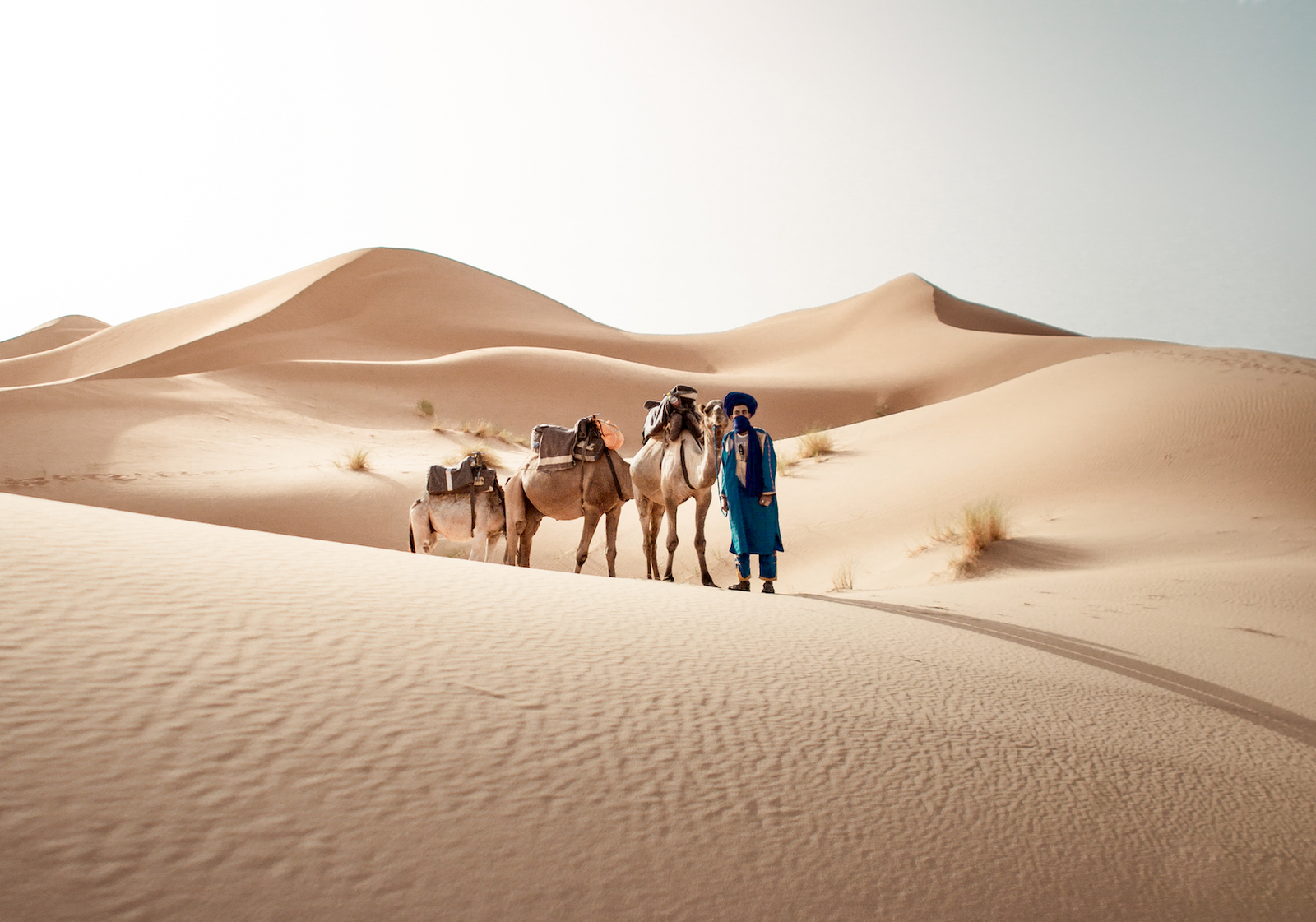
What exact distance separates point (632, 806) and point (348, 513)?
15275 millimetres

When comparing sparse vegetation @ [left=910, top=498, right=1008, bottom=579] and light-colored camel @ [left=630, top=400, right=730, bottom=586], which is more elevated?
light-colored camel @ [left=630, top=400, right=730, bottom=586]

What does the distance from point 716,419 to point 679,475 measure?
4.37 feet

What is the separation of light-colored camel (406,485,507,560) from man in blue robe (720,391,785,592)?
4.63 meters

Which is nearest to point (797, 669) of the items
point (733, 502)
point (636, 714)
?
point (636, 714)

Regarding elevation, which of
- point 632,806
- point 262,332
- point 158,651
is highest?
point 262,332

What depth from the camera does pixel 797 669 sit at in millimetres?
2658

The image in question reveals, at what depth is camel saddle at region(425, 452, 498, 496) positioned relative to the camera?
11078 millimetres

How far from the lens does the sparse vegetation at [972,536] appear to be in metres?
9.64

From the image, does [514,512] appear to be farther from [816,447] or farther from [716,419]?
[816,447]

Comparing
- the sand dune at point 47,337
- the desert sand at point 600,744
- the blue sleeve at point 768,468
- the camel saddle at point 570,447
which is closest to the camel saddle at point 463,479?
the camel saddle at point 570,447

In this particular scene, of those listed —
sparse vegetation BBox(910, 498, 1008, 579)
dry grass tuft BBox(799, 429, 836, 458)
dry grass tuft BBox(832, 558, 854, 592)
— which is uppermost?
dry grass tuft BBox(799, 429, 836, 458)

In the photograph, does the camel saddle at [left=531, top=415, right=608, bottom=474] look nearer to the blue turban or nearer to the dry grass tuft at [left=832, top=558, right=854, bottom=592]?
the blue turban

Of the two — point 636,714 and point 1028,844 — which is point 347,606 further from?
point 1028,844

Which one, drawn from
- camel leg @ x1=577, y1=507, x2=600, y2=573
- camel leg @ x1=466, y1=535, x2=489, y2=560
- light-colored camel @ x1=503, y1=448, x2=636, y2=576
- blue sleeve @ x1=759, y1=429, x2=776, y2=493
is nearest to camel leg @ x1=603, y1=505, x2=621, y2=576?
light-colored camel @ x1=503, y1=448, x2=636, y2=576
